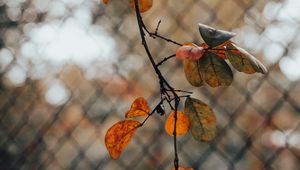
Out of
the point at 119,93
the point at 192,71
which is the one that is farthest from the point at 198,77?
the point at 119,93

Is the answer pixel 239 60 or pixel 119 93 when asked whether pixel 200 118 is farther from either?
pixel 119 93

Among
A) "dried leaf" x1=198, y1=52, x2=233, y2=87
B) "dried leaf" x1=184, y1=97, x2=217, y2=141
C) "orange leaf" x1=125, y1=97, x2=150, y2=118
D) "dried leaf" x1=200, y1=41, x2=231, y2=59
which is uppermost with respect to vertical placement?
"orange leaf" x1=125, y1=97, x2=150, y2=118

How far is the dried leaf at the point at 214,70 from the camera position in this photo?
27 cm

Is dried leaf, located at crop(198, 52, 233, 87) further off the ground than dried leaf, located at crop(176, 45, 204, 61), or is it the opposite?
dried leaf, located at crop(176, 45, 204, 61)

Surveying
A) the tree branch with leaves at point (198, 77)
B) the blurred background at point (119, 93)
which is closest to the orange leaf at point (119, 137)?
the tree branch with leaves at point (198, 77)

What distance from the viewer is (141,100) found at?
0.32 metres

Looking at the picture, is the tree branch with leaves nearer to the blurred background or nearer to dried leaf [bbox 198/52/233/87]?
dried leaf [bbox 198/52/233/87]

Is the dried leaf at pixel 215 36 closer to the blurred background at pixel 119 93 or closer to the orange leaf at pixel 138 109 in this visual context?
the orange leaf at pixel 138 109

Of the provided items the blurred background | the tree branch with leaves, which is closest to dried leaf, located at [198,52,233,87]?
the tree branch with leaves

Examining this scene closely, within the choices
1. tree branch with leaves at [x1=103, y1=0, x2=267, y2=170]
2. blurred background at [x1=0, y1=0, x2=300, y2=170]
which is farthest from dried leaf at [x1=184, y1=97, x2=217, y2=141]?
blurred background at [x1=0, y1=0, x2=300, y2=170]

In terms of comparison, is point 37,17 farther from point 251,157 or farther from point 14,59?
point 251,157

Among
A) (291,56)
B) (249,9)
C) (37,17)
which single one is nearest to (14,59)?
(37,17)

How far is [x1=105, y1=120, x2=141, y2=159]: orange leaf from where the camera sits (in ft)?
1.02

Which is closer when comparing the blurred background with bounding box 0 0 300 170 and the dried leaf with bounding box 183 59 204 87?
the dried leaf with bounding box 183 59 204 87
